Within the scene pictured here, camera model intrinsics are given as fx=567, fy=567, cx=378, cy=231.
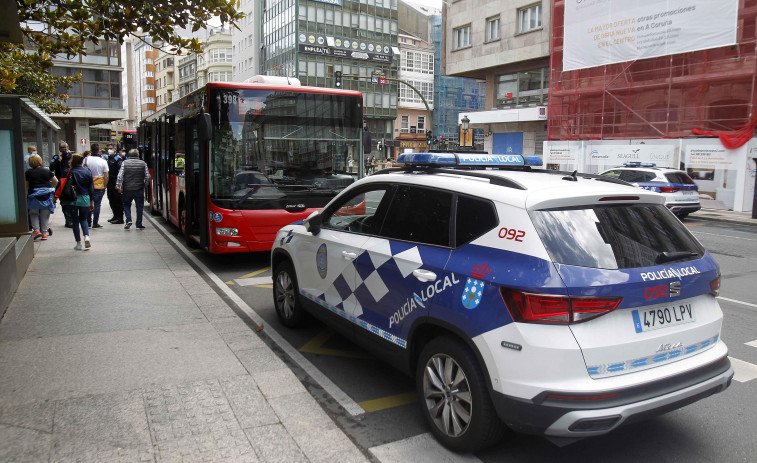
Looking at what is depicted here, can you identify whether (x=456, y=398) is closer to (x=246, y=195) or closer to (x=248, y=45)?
(x=246, y=195)

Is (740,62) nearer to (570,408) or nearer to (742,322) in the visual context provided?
(742,322)

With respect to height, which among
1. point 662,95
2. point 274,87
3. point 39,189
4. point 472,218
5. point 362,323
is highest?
point 662,95

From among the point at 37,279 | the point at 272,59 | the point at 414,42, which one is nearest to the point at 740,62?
the point at 37,279

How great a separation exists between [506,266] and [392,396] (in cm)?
176

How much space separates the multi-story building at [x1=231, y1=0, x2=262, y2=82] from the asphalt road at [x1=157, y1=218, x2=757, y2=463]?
70777 millimetres

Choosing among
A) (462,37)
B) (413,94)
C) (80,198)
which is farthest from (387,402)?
(413,94)

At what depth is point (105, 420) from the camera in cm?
368

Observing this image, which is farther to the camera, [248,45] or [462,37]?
[248,45]

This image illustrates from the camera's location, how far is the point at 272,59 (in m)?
68.5

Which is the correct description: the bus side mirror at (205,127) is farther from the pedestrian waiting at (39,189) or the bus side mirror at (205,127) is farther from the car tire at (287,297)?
the pedestrian waiting at (39,189)

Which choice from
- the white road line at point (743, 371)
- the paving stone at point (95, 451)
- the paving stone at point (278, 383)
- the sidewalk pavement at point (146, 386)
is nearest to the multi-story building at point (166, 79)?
the sidewalk pavement at point (146, 386)

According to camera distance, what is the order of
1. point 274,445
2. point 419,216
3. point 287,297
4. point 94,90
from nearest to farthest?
point 274,445
point 419,216
point 287,297
point 94,90

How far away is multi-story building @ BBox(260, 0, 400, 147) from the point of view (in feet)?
204

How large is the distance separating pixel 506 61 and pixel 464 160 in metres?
32.2
